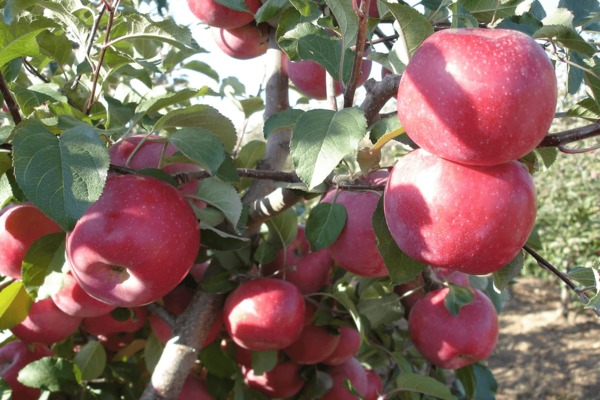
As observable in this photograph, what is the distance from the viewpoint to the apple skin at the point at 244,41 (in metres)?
1.32

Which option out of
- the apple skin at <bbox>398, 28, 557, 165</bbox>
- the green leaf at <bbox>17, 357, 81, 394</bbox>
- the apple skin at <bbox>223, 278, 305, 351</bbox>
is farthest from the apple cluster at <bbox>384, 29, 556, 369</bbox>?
the green leaf at <bbox>17, 357, 81, 394</bbox>

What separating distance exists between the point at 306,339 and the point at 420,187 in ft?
2.31

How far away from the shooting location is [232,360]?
1351 mm

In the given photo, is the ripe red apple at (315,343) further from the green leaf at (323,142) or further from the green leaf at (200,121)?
the green leaf at (323,142)

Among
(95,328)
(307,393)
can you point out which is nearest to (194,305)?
(95,328)

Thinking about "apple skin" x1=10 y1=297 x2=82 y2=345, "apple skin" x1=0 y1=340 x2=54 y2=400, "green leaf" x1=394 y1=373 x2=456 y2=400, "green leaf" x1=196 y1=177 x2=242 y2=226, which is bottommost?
"green leaf" x1=394 y1=373 x2=456 y2=400

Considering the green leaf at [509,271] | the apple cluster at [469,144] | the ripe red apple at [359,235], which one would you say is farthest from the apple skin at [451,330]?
the apple cluster at [469,144]

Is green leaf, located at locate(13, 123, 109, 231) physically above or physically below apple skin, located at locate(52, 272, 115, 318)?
above

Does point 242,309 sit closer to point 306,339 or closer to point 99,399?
point 306,339

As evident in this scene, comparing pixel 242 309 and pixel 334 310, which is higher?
pixel 242 309

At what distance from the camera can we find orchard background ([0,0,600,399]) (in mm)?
619

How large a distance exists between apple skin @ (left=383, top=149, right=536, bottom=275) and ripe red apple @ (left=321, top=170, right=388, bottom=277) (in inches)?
11.0

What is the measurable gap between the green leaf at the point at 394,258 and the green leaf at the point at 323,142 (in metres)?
0.21

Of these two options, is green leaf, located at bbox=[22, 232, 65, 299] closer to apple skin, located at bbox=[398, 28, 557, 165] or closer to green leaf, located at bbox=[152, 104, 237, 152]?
green leaf, located at bbox=[152, 104, 237, 152]
